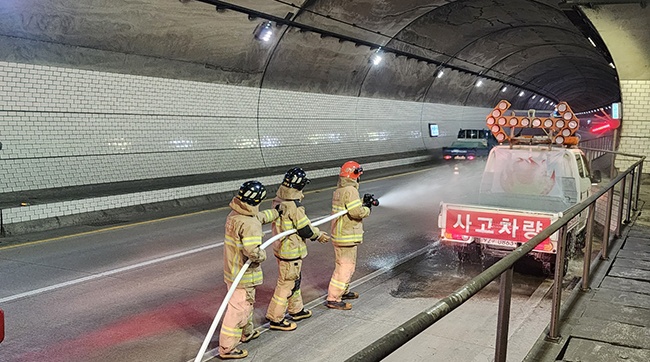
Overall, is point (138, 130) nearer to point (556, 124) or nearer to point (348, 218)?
point (348, 218)

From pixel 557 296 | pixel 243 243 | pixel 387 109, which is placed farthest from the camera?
pixel 387 109

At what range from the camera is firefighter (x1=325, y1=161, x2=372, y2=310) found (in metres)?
7.04

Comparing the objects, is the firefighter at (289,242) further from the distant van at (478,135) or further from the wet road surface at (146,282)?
the distant van at (478,135)

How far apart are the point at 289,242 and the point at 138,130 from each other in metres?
10.00

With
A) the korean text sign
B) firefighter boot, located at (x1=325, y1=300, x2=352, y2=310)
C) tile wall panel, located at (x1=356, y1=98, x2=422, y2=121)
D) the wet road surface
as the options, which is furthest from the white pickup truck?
tile wall panel, located at (x1=356, y1=98, x2=422, y2=121)

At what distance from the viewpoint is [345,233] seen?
707cm

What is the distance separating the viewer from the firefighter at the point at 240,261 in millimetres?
5512

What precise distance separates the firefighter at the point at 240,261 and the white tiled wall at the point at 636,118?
47.6 ft

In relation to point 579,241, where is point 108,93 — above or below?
above

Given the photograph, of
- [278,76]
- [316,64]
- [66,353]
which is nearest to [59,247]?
[66,353]

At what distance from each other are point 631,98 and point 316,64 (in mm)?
10229

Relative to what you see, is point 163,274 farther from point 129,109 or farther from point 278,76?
point 278,76

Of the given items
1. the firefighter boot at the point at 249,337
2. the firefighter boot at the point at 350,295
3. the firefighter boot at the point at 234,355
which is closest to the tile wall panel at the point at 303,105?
the firefighter boot at the point at 350,295

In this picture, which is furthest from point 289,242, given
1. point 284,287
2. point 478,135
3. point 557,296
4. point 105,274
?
point 478,135
